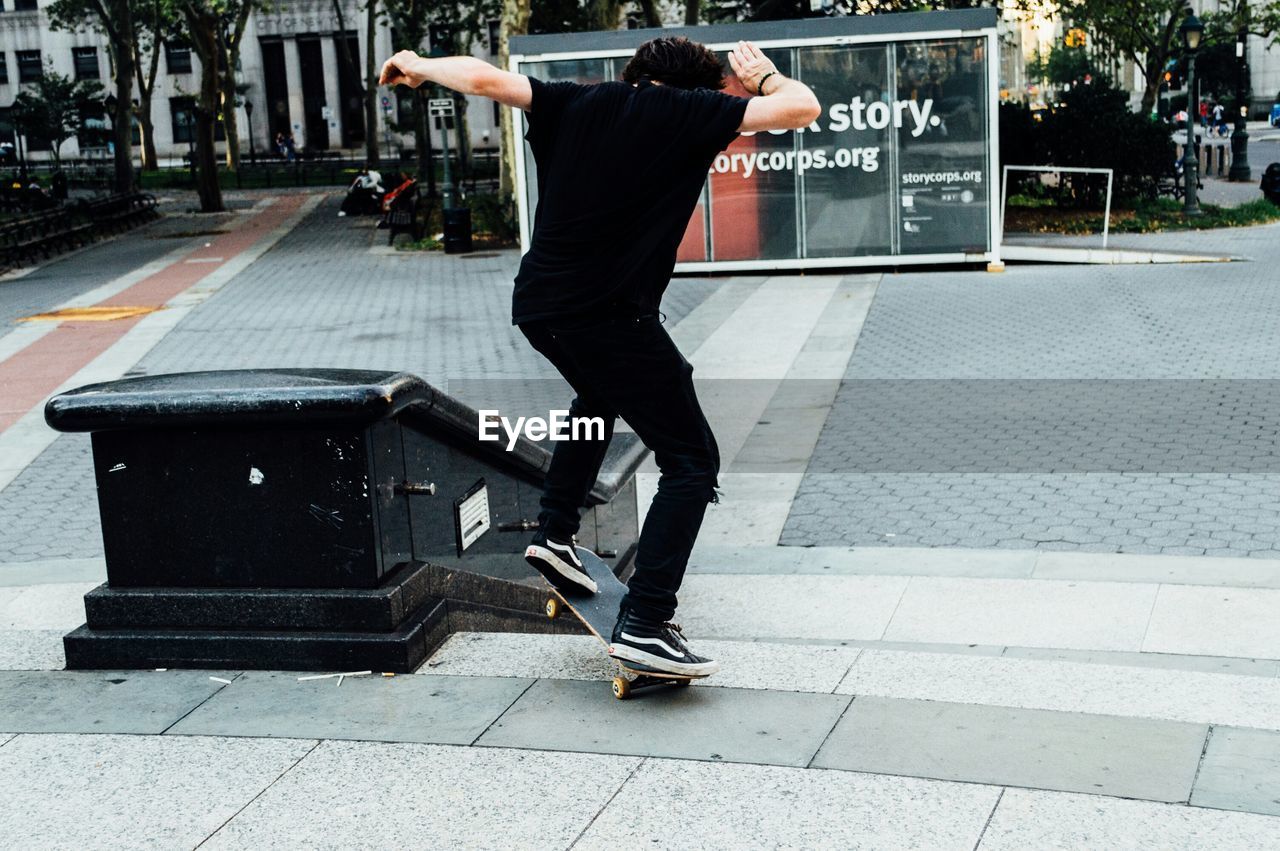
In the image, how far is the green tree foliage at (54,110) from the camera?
55.5m

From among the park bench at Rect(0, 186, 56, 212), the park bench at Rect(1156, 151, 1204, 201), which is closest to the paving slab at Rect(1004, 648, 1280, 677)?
the park bench at Rect(1156, 151, 1204, 201)

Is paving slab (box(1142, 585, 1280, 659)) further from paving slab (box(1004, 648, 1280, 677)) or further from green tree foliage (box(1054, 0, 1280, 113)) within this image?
green tree foliage (box(1054, 0, 1280, 113))

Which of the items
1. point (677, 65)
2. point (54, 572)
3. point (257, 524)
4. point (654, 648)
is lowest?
point (54, 572)

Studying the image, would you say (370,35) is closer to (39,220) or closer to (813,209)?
(39,220)

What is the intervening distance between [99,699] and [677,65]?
244cm

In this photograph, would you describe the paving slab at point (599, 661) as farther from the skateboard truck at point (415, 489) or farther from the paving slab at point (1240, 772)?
the paving slab at point (1240, 772)

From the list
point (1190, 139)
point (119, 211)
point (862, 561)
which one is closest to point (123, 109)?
point (119, 211)

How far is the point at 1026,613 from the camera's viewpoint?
5.55 metres

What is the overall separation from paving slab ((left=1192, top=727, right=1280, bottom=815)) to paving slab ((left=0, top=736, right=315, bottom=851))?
7.12ft

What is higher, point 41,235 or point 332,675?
point 332,675

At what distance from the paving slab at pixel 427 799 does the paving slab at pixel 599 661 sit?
0.59 m

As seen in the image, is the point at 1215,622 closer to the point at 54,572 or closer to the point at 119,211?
the point at 54,572

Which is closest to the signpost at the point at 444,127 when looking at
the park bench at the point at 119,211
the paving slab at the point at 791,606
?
the park bench at the point at 119,211

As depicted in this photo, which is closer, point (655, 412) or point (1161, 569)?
point (655, 412)
